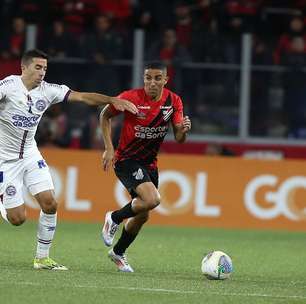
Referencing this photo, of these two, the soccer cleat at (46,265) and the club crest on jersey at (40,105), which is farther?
the club crest on jersey at (40,105)

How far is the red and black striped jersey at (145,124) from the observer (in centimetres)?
1130

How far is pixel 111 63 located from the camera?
19.2 meters

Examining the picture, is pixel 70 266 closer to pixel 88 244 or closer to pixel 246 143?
pixel 88 244

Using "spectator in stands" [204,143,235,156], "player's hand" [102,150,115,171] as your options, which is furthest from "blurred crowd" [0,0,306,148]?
"player's hand" [102,150,115,171]

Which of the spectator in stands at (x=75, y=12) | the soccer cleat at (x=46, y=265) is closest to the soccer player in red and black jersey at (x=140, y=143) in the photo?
the soccer cleat at (x=46, y=265)

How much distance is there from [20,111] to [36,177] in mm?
646

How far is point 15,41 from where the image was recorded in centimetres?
1923

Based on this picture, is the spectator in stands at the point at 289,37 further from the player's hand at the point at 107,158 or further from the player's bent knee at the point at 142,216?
the player's hand at the point at 107,158

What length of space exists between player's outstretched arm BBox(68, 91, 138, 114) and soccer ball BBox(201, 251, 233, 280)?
65.1 inches

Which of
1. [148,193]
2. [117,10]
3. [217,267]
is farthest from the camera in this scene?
[117,10]

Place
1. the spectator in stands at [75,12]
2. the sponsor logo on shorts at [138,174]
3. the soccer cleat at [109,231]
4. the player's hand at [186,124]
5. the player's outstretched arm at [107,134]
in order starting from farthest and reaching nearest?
the spectator in stands at [75,12] < the soccer cleat at [109,231] < the sponsor logo on shorts at [138,174] < the player's outstretched arm at [107,134] < the player's hand at [186,124]

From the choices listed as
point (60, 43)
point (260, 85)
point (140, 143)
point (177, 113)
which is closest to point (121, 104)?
point (140, 143)

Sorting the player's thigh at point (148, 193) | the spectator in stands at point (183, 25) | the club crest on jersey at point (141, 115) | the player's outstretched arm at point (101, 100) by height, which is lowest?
the player's thigh at point (148, 193)

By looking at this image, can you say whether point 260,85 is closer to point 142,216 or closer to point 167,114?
point 167,114
